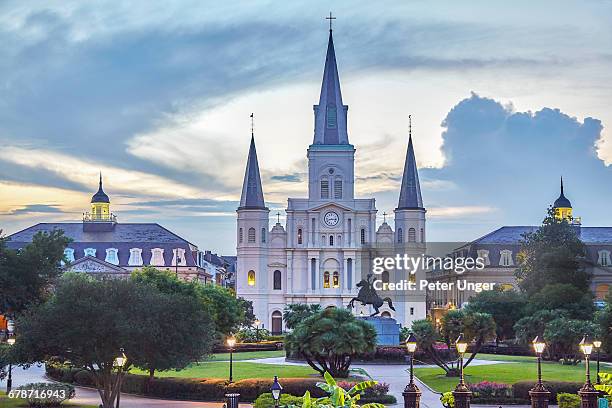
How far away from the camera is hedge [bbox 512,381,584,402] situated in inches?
1553

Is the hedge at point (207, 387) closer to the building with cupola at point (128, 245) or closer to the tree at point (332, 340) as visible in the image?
the tree at point (332, 340)

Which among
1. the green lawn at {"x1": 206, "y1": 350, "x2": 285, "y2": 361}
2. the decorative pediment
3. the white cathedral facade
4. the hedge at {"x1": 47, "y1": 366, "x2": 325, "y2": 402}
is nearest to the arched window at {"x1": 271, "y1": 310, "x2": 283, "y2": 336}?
the white cathedral facade

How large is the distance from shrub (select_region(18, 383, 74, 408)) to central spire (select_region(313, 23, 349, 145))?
83.3 m

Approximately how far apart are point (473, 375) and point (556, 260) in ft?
108

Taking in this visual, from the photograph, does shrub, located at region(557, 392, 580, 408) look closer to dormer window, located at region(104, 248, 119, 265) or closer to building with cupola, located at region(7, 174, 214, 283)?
building with cupola, located at region(7, 174, 214, 283)

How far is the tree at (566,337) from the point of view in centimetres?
5853

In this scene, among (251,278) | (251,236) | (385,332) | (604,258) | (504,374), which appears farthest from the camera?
(251,236)

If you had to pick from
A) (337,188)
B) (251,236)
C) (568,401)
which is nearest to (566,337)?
(568,401)

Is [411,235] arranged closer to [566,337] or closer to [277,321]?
[277,321]

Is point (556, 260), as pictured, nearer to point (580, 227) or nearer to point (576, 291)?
point (576, 291)

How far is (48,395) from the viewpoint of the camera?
3862 cm

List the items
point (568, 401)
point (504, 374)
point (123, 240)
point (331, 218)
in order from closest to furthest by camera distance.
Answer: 1. point (568, 401)
2. point (504, 374)
3. point (331, 218)
4. point (123, 240)

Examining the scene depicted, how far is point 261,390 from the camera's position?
1592 inches

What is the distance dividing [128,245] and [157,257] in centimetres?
433
